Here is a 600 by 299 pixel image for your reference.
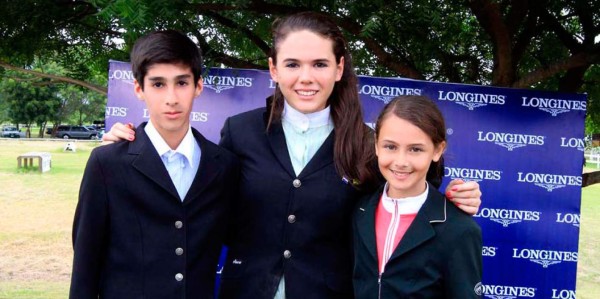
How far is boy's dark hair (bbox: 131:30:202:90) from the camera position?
2.19 m

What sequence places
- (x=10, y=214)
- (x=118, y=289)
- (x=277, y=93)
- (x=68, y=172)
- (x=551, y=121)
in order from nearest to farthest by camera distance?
(x=118, y=289) → (x=277, y=93) → (x=551, y=121) → (x=10, y=214) → (x=68, y=172)

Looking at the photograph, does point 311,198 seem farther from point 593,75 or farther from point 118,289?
point 593,75

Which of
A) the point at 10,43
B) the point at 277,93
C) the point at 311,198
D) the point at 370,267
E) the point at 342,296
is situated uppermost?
the point at 10,43

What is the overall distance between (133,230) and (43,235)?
11073mm

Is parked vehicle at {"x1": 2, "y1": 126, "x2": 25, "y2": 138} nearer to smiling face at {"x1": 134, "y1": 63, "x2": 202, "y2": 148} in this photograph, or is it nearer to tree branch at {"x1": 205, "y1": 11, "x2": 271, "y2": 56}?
tree branch at {"x1": 205, "y1": 11, "x2": 271, "y2": 56}

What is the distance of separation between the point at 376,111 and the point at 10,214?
1248 cm

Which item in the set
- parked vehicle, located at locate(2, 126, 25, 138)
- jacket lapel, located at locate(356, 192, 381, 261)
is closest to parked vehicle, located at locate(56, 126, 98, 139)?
parked vehicle, located at locate(2, 126, 25, 138)

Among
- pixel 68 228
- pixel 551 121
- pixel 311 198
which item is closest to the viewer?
pixel 311 198

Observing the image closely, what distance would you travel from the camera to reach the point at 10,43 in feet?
11.9

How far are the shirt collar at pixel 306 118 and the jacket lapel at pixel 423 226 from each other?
0.57m

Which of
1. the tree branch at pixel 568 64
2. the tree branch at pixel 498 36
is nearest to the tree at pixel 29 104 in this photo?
the tree branch at pixel 498 36

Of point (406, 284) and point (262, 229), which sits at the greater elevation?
point (262, 229)

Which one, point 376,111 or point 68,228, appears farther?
point 68,228

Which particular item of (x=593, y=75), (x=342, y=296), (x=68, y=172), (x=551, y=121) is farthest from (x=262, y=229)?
(x=68, y=172)
